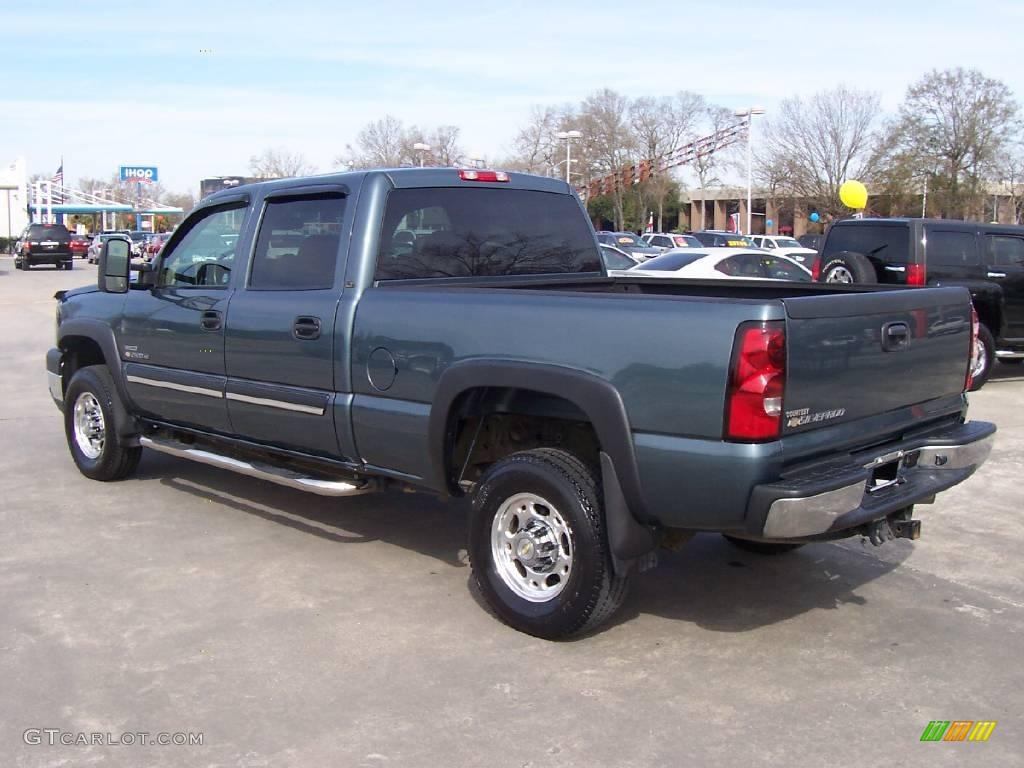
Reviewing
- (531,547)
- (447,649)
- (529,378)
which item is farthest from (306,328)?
(447,649)

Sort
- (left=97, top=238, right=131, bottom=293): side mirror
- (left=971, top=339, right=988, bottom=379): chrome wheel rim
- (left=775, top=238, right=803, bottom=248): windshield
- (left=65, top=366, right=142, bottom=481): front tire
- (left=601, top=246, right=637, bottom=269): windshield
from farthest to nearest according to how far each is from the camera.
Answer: (left=775, top=238, right=803, bottom=248): windshield, (left=601, top=246, right=637, bottom=269): windshield, (left=971, top=339, right=988, bottom=379): chrome wheel rim, (left=65, top=366, right=142, bottom=481): front tire, (left=97, top=238, right=131, bottom=293): side mirror

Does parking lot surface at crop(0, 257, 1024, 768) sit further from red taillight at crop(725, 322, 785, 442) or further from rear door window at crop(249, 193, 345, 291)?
rear door window at crop(249, 193, 345, 291)

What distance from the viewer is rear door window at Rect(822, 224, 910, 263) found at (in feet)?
38.4

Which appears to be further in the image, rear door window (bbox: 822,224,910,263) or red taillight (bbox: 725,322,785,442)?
rear door window (bbox: 822,224,910,263)

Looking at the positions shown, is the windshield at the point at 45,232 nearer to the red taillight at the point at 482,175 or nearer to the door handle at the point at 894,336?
the red taillight at the point at 482,175

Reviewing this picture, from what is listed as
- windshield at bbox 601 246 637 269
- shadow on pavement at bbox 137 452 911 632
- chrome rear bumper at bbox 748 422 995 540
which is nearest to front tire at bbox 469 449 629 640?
shadow on pavement at bbox 137 452 911 632

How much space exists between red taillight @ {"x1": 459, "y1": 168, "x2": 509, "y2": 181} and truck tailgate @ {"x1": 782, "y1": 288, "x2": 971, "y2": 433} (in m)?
2.27

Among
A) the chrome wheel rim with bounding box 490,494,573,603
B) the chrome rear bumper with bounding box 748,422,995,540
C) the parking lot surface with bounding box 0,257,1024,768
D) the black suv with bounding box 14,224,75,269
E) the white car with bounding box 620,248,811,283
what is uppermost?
the black suv with bounding box 14,224,75,269

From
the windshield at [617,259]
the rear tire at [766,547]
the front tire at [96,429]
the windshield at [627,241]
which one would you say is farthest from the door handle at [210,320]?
the windshield at [627,241]

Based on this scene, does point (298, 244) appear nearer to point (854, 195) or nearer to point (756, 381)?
point (756, 381)

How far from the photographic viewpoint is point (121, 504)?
265 inches

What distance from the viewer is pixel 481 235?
5.62m

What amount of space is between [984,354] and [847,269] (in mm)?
1755

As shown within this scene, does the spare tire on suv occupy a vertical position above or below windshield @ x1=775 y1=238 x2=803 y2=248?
below
